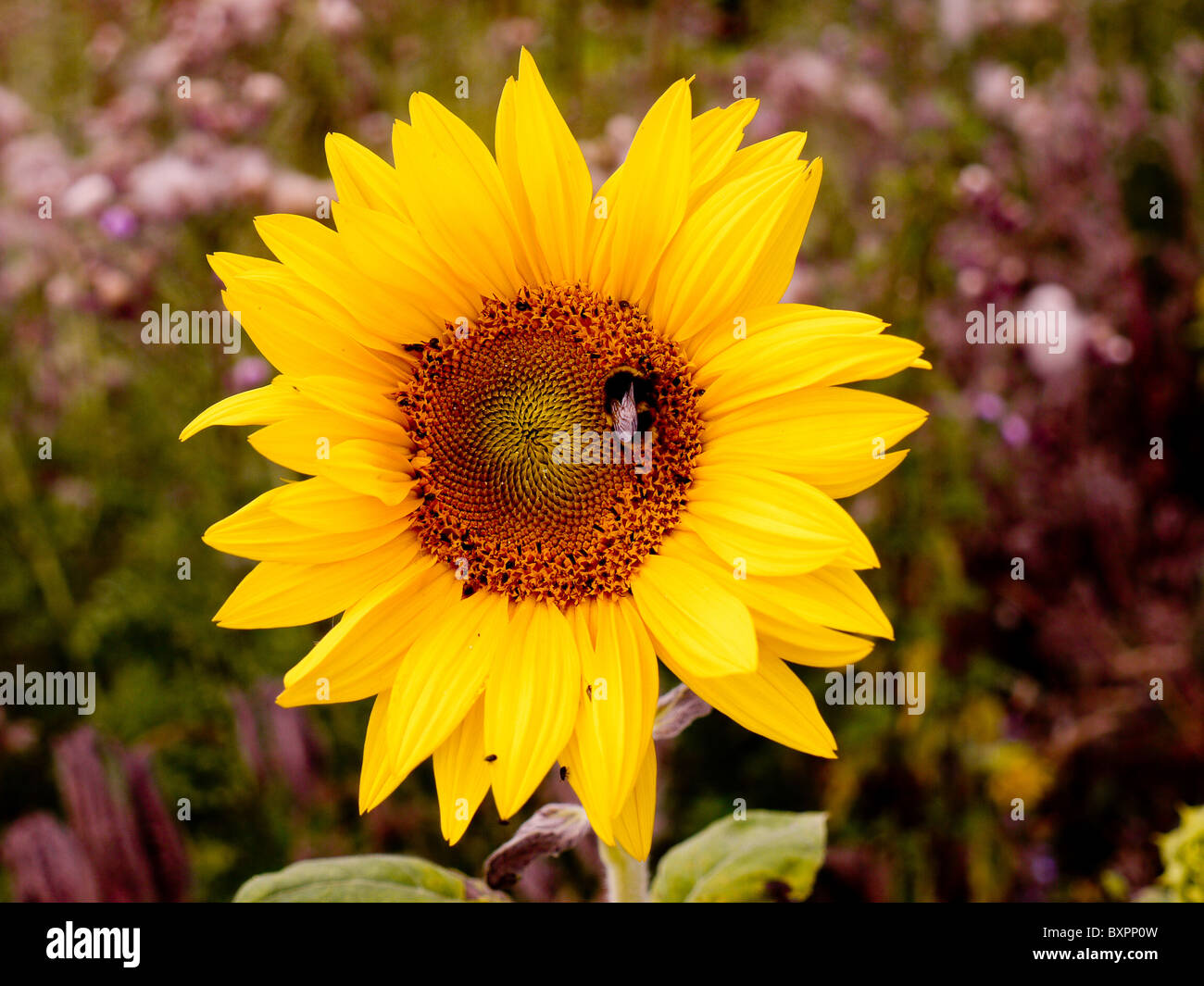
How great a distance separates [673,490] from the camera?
4.87 feet

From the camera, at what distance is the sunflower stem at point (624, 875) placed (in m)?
1.49

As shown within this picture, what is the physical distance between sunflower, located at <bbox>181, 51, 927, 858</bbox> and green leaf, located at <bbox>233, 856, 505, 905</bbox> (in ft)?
0.74

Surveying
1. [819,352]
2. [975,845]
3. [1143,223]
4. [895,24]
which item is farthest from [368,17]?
[975,845]

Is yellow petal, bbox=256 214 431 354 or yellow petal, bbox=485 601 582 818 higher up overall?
yellow petal, bbox=256 214 431 354

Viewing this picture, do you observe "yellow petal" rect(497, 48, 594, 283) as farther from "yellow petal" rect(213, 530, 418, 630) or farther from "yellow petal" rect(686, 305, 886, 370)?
"yellow petal" rect(213, 530, 418, 630)

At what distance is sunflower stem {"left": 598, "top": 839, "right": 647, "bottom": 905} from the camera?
4.89ft

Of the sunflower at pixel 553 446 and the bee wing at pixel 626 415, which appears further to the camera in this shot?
the bee wing at pixel 626 415

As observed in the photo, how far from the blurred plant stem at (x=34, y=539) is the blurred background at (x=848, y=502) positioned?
0.05ft
